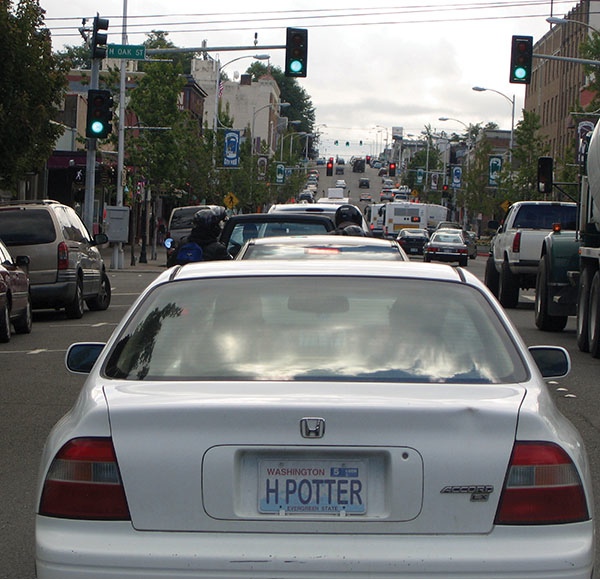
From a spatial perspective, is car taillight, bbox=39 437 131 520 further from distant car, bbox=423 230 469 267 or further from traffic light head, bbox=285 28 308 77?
distant car, bbox=423 230 469 267

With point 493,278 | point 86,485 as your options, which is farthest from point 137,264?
point 86,485

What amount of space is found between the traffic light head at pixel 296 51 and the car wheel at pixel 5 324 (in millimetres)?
12905

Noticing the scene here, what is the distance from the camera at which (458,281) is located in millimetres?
5031

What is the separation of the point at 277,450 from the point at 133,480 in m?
0.46

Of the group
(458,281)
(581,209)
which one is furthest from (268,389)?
(581,209)

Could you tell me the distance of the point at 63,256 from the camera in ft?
68.4

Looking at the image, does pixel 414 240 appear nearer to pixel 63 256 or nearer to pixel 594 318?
pixel 63 256

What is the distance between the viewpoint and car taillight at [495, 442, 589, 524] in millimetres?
3990

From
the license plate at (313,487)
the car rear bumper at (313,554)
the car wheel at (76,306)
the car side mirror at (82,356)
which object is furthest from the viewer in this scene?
the car wheel at (76,306)

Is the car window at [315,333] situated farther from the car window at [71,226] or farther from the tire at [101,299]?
the tire at [101,299]

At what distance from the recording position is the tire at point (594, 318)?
16188 millimetres

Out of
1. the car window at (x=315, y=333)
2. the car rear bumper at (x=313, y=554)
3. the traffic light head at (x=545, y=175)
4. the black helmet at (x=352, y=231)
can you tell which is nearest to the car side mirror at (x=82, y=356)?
the car window at (x=315, y=333)

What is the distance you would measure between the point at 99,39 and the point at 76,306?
10020mm

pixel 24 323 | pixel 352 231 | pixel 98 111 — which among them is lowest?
pixel 24 323
